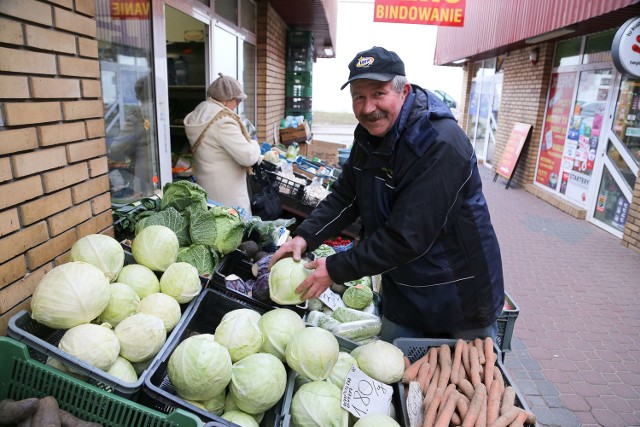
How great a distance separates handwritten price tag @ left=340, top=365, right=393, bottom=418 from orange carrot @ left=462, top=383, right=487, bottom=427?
0.35 m

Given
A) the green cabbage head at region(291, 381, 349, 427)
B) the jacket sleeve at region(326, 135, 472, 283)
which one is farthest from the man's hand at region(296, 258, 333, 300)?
the green cabbage head at region(291, 381, 349, 427)

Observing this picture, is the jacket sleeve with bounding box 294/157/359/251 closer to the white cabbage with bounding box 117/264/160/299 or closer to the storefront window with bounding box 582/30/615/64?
the white cabbage with bounding box 117/264/160/299

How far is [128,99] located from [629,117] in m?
7.97

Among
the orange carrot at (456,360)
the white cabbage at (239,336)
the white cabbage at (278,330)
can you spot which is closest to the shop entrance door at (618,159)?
the orange carrot at (456,360)

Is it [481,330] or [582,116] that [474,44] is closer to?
[582,116]

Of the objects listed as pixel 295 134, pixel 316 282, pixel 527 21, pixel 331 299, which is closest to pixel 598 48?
pixel 527 21

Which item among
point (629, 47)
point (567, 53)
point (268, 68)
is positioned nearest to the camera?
point (629, 47)

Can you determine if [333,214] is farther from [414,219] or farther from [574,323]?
[574,323]

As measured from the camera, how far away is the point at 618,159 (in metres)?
7.97

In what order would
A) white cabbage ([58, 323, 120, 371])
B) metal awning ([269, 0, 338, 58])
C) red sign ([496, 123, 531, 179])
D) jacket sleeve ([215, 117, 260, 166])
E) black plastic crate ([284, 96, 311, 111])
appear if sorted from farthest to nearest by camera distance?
1. red sign ([496, 123, 531, 179])
2. black plastic crate ([284, 96, 311, 111])
3. metal awning ([269, 0, 338, 58])
4. jacket sleeve ([215, 117, 260, 166])
5. white cabbage ([58, 323, 120, 371])

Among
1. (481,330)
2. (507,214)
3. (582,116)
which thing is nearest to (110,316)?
(481,330)

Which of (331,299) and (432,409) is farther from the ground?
(432,409)

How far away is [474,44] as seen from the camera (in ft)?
44.0

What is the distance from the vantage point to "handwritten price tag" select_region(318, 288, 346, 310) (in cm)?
321
